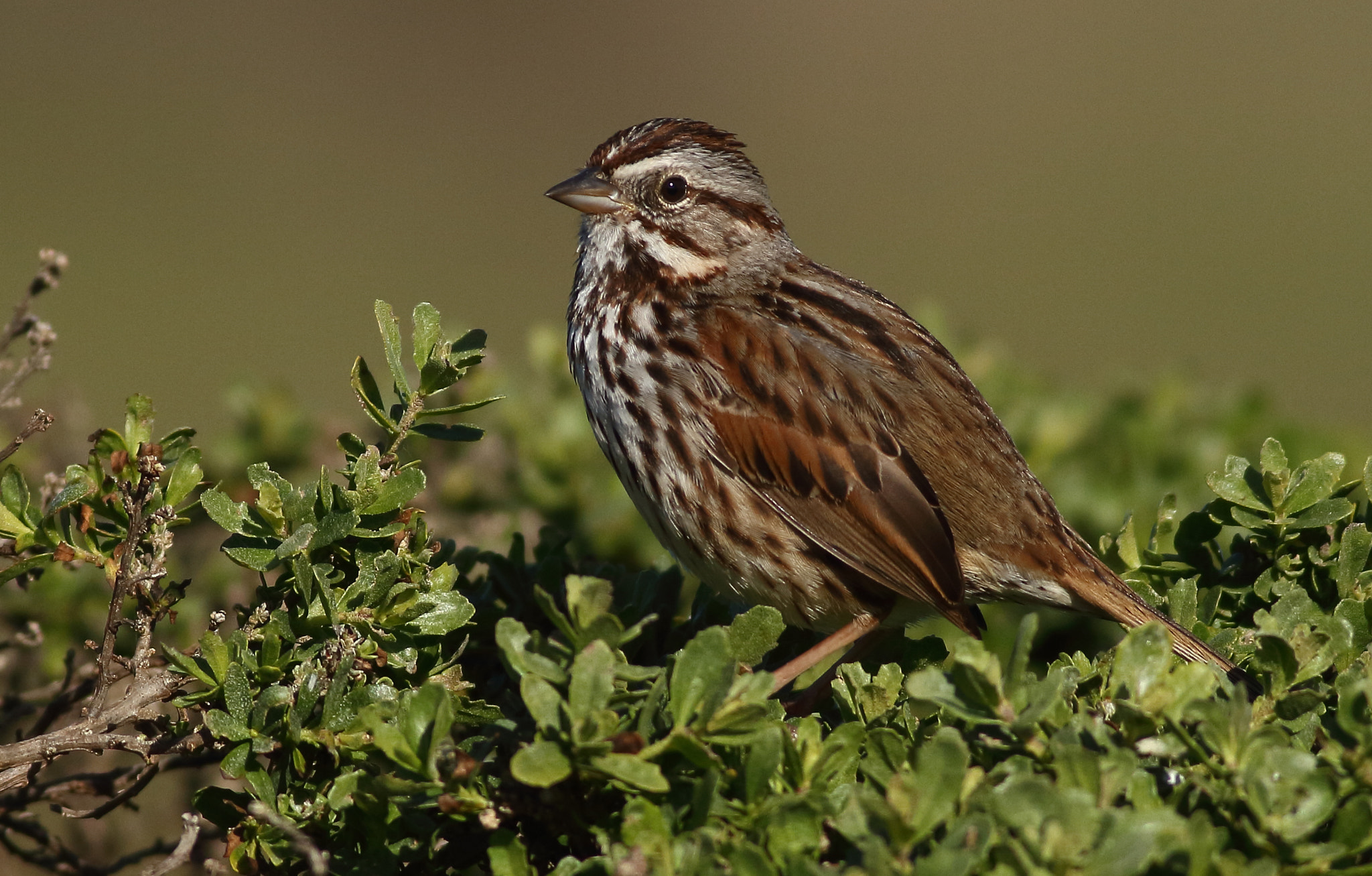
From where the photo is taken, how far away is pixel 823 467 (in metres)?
3.91

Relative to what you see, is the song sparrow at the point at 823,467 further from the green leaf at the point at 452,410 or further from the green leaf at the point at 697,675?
the green leaf at the point at 697,675

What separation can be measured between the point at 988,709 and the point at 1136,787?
25 centimetres

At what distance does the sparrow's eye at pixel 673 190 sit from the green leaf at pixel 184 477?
202 cm

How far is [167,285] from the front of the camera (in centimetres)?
1708

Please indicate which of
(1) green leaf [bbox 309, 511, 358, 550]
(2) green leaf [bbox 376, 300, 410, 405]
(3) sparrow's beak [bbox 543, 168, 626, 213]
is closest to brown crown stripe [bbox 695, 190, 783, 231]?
(3) sparrow's beak [bbox 543, 168, 626, 213]

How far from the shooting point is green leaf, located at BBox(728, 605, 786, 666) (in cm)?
247

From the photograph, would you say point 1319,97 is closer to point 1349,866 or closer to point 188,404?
point 188,404

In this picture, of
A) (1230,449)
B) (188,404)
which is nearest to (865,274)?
(188,404)

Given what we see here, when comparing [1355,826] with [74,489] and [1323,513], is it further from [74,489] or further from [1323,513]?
[74,489]

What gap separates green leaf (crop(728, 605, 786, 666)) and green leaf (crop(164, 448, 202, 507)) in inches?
47.3

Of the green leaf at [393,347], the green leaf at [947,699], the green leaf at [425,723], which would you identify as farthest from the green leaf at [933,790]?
the green leaf at [393,347]

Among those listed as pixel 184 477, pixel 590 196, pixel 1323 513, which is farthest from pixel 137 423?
pixel 1323 513

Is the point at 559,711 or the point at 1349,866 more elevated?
the point at 559,711

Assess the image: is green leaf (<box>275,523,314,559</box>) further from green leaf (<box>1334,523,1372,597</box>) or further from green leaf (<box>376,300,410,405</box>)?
green leaf (<box>1334,523,1372,597</box>)
